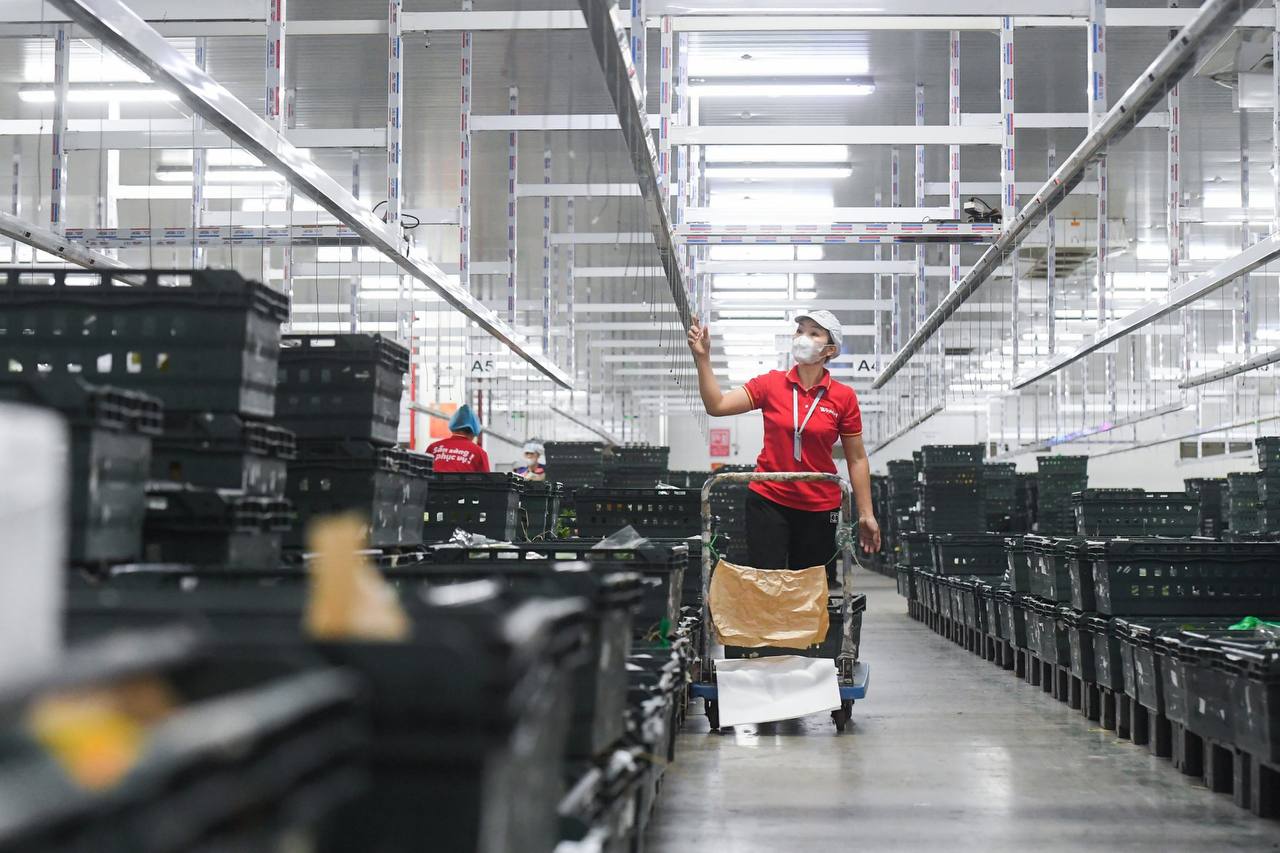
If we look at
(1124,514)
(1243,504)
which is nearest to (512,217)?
(1124,514)

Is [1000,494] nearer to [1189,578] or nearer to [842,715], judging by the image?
[1189,578]

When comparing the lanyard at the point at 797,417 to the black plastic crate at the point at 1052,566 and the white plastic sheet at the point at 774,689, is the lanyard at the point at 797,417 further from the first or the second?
the black plastic crate at the point at 1052,566

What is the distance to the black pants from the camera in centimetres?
654

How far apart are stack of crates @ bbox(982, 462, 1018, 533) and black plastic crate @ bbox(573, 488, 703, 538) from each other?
7634 millimetres

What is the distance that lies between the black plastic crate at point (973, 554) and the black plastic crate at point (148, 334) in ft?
27.9

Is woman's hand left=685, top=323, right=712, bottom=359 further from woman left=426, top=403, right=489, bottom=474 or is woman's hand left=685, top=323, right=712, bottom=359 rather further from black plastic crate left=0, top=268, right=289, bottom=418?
black plastic crate left=0, top=268, right=289, bottom=418

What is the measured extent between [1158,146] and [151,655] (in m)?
13.0

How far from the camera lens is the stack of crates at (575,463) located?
1502 centimetres

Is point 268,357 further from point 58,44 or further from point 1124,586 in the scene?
point 58,44

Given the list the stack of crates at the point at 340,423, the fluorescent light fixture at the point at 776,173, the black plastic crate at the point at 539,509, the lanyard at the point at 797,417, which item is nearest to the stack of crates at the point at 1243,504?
the fluorescent light fixture at the point at 776,173

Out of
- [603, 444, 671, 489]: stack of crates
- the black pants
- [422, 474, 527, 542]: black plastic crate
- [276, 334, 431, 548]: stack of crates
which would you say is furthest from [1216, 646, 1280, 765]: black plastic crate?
[603, 444, 671, 489]: stack of crates

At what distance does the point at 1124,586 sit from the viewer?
6.07 m

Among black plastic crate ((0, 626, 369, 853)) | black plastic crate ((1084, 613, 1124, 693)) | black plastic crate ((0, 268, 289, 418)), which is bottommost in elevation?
black plastic crate ((1084, 613, 1124, 693))

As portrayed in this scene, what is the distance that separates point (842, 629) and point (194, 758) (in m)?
5.60
